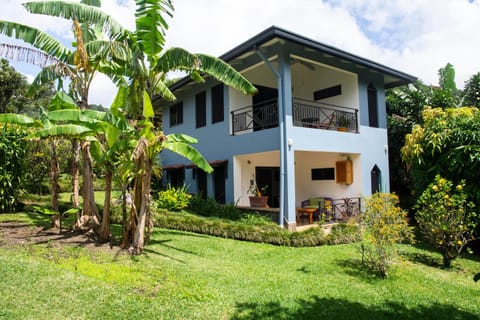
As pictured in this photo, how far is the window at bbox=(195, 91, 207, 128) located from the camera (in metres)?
16.2

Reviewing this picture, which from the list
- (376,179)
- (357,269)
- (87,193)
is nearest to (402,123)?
(376,179)

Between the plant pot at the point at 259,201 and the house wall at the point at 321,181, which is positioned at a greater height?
the house wall at the point at 321,181

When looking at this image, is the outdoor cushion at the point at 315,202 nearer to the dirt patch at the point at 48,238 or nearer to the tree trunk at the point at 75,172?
the dirt patch at the point at 48,238

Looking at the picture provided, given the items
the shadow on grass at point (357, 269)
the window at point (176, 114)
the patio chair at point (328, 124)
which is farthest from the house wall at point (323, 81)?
the shadow on grass at point (357, 269)

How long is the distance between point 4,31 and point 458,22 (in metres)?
13.6

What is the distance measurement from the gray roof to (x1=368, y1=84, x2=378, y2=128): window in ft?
2.96

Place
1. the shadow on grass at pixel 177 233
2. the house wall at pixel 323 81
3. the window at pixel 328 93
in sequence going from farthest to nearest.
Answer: the window at pixel 328 93 < the house wall at pixel 323 81 < the shadow on grass at pixel 177 233

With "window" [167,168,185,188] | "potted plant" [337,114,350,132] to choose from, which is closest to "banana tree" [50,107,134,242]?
"window" [167,168,185,188]

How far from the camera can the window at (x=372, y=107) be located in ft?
49.6

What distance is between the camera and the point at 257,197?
13.0 m

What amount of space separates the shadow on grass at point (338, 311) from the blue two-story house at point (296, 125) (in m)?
5.73

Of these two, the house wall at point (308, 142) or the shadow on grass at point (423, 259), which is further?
the house wall at point (308, 142)

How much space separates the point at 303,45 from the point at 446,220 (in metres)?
6.99

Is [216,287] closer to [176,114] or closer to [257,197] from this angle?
[257,197]
